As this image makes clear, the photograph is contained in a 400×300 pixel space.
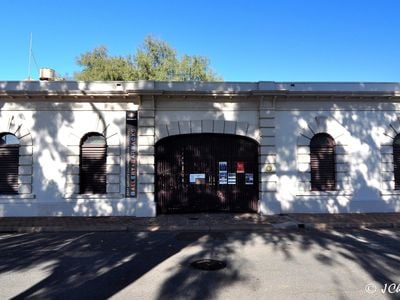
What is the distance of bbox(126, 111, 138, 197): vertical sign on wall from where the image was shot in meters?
14.7

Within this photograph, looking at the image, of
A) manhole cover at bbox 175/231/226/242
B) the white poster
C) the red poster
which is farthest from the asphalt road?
the red poster

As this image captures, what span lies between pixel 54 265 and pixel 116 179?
7.36 metres

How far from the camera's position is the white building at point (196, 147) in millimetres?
14648

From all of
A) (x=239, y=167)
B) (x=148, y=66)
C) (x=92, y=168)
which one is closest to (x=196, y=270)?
(x=239, y=167)

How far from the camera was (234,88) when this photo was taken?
A: 1509cm

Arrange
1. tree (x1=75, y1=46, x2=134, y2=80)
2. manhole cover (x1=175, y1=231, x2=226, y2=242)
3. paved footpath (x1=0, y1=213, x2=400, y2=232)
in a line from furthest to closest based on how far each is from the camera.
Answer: tree (x1=75, y1=46, x2=134, y2=80) < paved footpath (x1=0, y1=213, x2=400, y2=232) < manhole cover (x1=175, y1=231, x2=226, y2=242)

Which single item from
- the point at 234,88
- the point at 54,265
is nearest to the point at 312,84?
the point at 234,88

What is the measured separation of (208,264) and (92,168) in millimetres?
8835

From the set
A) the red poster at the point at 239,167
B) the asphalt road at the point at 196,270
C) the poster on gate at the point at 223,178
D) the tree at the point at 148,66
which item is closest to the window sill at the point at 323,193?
the red poster at the point at 239,167

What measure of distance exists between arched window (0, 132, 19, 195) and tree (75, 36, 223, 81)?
67.0ft

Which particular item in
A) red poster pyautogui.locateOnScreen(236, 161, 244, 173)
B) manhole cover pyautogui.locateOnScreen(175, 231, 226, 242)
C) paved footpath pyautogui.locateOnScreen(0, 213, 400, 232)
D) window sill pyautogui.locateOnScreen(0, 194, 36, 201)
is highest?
red poster pyautogui.locateOnScreen(236, 161, 244, 173)

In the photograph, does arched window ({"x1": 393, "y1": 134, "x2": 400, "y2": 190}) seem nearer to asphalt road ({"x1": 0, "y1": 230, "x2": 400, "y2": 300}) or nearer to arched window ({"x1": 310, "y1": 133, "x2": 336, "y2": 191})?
arched window ({"x1": 310, "y1": 133, "x2": 336, "y2": 191})

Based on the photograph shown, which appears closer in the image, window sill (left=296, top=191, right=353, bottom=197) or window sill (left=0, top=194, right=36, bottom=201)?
window sill (left=0, top=194, right=36, bottom=201)

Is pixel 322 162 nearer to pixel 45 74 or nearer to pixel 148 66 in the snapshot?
pixel 45 74
